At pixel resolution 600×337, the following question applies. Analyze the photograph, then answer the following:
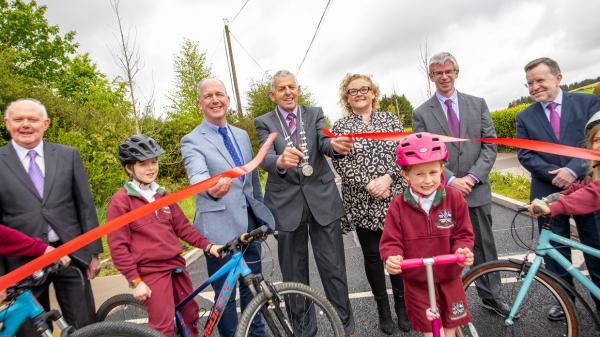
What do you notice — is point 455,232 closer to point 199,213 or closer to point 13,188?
point 199,213

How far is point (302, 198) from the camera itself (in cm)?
306

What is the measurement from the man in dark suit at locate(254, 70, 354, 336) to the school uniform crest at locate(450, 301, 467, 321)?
102 cm

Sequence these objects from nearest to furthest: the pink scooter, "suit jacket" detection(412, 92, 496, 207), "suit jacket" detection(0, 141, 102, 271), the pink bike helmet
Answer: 1. the pink scooter
2. the pink bike helmet
3. "suit jacket" detection(0, 141, 102, 271)
4. "suit jacket" detection(412, 92, 496, 207)

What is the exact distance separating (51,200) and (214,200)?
1.19 meters

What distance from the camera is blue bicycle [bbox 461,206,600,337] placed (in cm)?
250

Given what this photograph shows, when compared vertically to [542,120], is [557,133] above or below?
below

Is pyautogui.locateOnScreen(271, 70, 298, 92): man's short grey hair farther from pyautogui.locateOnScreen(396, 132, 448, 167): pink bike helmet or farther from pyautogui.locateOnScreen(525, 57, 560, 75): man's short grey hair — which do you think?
pyautogui.locateOnScreen(525, 57, 560, 75): man's short grey hair

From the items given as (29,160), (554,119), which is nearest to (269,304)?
(29,160)

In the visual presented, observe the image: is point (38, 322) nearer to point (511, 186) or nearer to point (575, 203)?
point (575, 203)

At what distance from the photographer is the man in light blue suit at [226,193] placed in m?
2.84

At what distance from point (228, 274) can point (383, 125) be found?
1791mm

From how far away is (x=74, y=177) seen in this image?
2896 millimetres

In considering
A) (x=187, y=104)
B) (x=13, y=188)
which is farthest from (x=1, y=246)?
(x=187, y=104)

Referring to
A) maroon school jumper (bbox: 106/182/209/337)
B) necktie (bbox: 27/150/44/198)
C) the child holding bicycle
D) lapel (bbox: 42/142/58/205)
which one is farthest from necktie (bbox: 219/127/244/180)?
the child holding bicycle
